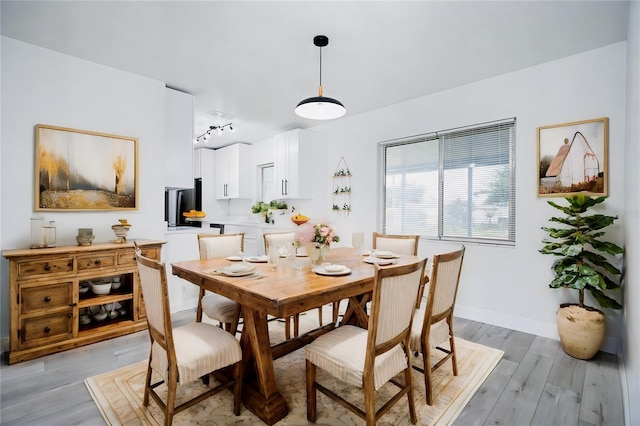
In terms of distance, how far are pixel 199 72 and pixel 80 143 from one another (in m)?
1.39

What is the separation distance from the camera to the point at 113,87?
129 inches

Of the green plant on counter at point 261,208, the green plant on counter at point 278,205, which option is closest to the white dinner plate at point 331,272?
the green plant on counter at point 278,205

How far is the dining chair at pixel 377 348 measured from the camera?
A: 5.00 feet

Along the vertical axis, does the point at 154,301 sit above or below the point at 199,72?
below

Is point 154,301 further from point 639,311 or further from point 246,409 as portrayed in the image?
point 639,311

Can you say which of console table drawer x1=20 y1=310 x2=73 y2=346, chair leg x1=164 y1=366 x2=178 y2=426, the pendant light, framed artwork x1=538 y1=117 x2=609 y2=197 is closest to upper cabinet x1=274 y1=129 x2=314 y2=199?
the pendant light

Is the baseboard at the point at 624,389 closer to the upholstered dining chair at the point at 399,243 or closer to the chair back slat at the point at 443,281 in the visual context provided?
the chair back slat at the point at 443,281

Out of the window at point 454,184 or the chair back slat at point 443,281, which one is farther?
the window at point 454,184

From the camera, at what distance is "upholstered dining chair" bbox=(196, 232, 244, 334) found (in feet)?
7.71

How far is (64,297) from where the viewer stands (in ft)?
8.89

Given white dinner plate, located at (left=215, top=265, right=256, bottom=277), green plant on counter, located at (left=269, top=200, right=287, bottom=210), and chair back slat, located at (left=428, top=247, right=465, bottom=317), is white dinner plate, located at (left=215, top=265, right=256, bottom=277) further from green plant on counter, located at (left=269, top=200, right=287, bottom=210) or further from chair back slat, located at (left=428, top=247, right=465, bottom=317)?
green plant on counter, located at (left=269, top=200, right=287, bottom=210)

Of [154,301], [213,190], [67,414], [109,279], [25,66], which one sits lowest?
[67,414]

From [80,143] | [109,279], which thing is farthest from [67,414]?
[80,143]

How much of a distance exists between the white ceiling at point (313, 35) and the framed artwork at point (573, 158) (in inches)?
28.2
